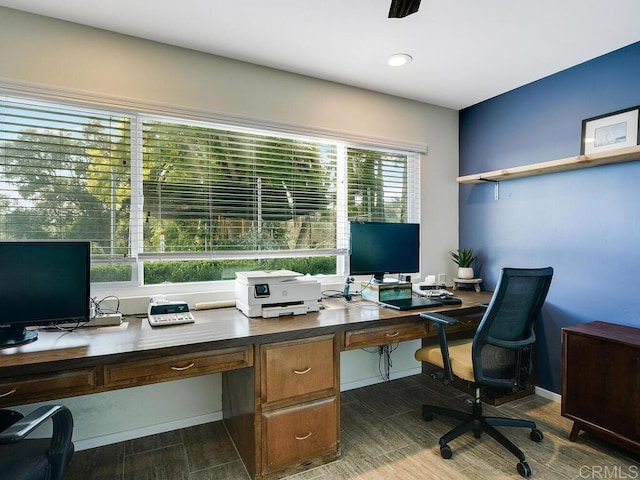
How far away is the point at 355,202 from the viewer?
314cm

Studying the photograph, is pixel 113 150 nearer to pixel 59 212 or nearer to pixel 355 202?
pixel 59 212

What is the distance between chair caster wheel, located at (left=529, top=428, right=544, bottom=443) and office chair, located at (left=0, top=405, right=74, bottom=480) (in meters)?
2.47

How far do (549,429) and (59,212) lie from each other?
3.35 meters

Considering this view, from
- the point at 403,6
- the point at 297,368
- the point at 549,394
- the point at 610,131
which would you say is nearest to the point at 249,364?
the point at 297,368

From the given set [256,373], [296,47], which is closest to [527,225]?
[296,47]

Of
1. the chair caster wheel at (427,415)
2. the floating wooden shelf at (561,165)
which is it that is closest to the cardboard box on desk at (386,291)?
the chair caster wheel at (427,415)

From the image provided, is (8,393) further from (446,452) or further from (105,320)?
(446,452)

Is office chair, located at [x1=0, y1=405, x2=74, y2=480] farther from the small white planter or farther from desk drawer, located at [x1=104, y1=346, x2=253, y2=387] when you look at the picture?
the small white planter

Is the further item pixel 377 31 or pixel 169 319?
pixel 377 31

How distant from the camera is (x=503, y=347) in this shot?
Answer: 2.03 metres

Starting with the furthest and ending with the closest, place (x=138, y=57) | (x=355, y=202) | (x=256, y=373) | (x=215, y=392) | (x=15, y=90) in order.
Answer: (x=355, y=202) → (x=215, y=392) → (x=138, y=57) → (x=15, y=90) → (x=256, y=373)

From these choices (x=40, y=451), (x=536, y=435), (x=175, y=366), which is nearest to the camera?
(x=40, y=451)

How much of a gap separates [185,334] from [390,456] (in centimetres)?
137

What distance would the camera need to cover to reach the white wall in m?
2.05
